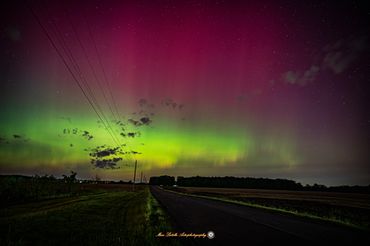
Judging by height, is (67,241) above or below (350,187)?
below

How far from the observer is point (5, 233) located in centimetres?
1282

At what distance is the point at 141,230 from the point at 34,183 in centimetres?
3882

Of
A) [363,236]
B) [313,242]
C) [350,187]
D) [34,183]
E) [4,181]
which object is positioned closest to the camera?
[313,242]

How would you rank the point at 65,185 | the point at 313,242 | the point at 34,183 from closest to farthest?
1. the point at 313,242
2. the point at 34,183
3. the point at 65,185

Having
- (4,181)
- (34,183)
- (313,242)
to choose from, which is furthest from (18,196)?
(313,242)

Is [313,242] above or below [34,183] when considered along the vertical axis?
below

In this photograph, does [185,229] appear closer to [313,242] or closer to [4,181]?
[313,242]

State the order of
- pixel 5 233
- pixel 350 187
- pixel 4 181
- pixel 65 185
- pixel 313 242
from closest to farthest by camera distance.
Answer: pixel 313 242, pixel 5 233, pixel 4 181, pixel 65 185, pixel 350 187

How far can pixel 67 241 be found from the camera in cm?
1070

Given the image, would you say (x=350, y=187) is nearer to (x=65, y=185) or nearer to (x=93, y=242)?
(x=65, y=185)

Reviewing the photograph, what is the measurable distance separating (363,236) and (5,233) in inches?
635

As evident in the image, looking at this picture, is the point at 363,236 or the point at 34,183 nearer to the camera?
the point at 363,236

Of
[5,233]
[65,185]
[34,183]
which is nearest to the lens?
A: [5,233]

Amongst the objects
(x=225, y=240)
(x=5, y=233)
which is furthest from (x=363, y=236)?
(x=5, y=233)
